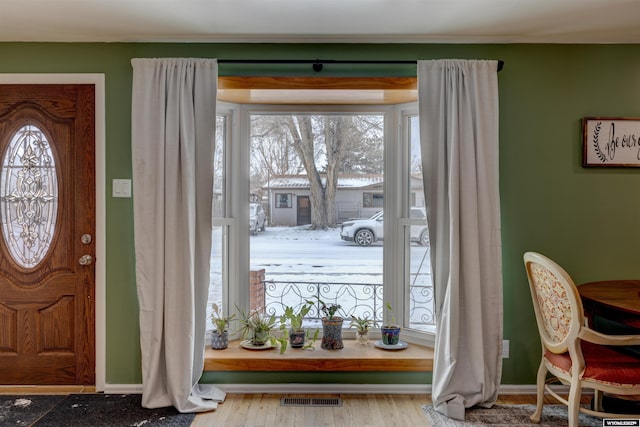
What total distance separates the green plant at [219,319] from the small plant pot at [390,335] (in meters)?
1.06

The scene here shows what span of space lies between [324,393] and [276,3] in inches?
92.7

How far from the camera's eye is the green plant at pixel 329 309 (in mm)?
3209

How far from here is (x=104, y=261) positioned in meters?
3.01

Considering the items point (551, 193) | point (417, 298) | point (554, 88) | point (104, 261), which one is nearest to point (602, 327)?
point (551, 193)

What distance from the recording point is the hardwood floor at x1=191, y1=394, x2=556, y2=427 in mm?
2641

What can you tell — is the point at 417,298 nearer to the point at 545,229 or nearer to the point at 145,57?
the point at 545,229

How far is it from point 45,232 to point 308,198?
176cm

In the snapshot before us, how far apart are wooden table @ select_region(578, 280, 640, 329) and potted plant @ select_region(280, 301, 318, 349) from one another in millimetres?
1661

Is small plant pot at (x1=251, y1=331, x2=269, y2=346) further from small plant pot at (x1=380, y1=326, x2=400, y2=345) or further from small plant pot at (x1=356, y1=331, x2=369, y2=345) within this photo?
small plant pot at (x1=380, y1=326, x2=400, y2=345)

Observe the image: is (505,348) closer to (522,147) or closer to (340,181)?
(522,147)

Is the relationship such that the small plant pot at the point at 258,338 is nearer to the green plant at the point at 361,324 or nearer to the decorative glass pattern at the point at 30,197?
the green plant at the point at 361,324

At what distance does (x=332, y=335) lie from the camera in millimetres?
3150

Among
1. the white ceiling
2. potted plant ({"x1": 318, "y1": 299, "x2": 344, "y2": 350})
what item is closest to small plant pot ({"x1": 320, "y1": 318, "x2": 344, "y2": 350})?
potted plant ({"x1": 318, "y1": 299, "x2": 344, "y2": 350})

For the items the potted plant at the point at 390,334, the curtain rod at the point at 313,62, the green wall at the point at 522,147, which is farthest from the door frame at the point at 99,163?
the potted plant at the point at 390,334
